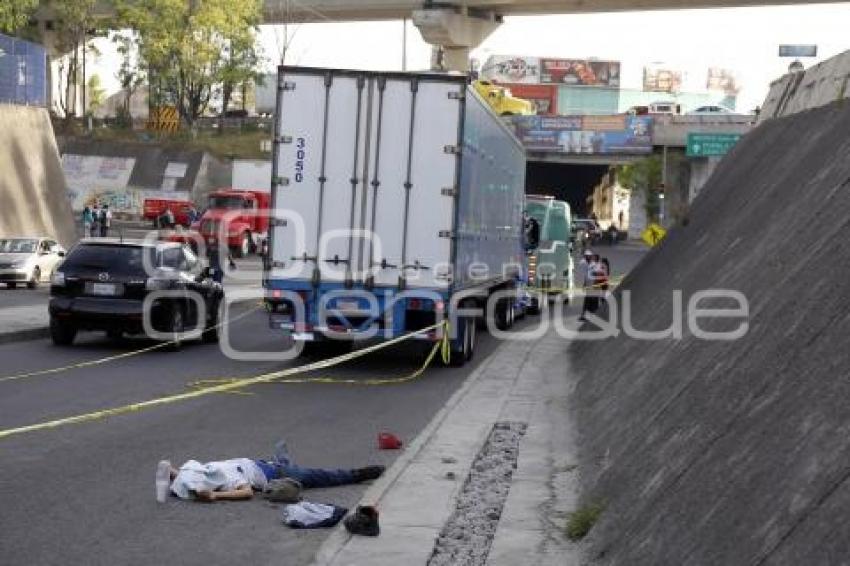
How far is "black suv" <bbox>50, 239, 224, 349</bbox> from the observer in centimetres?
1808

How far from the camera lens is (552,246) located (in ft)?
111

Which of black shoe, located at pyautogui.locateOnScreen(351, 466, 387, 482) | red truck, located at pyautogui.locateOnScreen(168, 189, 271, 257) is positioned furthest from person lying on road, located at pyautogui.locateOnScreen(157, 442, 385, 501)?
red truck, located at pyautogui.locateOnScreen(168, 189, 271, 257)

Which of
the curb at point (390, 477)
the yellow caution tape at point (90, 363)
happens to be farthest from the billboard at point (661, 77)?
the curb at point (390, 477)

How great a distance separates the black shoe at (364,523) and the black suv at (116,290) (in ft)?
36.2

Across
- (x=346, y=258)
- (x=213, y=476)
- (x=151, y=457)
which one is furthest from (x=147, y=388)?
(x=213, y=476)

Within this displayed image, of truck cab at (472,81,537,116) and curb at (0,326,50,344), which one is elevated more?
truck cab at (472,81,537,116)

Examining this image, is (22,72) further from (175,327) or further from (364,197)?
(364,197)

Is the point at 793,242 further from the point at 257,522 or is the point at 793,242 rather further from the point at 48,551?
the point at 48,551

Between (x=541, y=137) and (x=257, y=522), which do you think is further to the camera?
(x=541, y=137)

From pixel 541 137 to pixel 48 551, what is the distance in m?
66.6

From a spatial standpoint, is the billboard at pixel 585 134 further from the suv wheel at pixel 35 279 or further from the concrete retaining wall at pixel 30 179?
the suv wheel at pixel 35 279

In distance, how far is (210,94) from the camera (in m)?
78.2

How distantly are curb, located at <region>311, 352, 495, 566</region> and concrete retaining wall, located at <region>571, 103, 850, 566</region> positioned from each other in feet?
4.81

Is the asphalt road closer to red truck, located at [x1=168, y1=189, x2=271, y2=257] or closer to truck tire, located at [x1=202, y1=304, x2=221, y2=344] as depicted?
truck tire, located at [x1=202, y1=304, x2=221, y2=344]
